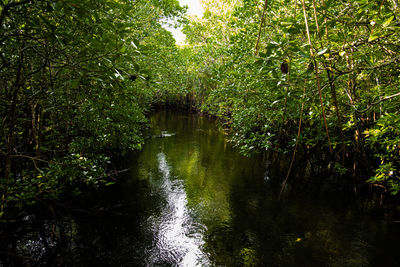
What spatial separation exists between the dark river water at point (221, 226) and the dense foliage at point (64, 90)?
84 cm

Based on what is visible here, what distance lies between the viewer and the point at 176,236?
4.56m

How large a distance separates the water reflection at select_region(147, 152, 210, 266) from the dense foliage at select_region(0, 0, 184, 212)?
157 cm

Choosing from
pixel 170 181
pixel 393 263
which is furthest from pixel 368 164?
pixel 170 181

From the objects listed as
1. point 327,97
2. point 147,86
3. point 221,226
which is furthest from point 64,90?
point 327,97

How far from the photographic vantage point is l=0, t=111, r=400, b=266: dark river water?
3.93m

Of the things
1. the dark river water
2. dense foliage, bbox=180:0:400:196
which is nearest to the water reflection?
the dark river water

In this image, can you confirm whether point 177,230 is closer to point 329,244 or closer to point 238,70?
point 329,244

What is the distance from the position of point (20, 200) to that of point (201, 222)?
339cm

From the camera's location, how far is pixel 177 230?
15.6 ft

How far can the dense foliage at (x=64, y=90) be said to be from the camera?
2.14 m

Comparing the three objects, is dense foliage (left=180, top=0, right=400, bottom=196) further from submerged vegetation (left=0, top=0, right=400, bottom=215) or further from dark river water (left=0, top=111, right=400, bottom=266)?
dark river water (left=0, top=111, right=400, bottom=266)

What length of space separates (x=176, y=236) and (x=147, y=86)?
10.9 ft

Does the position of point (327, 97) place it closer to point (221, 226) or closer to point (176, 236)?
point (221, 226)

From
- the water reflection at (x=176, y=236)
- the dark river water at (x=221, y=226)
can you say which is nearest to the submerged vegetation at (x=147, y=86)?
the dark river water at (x=221, y=226)
